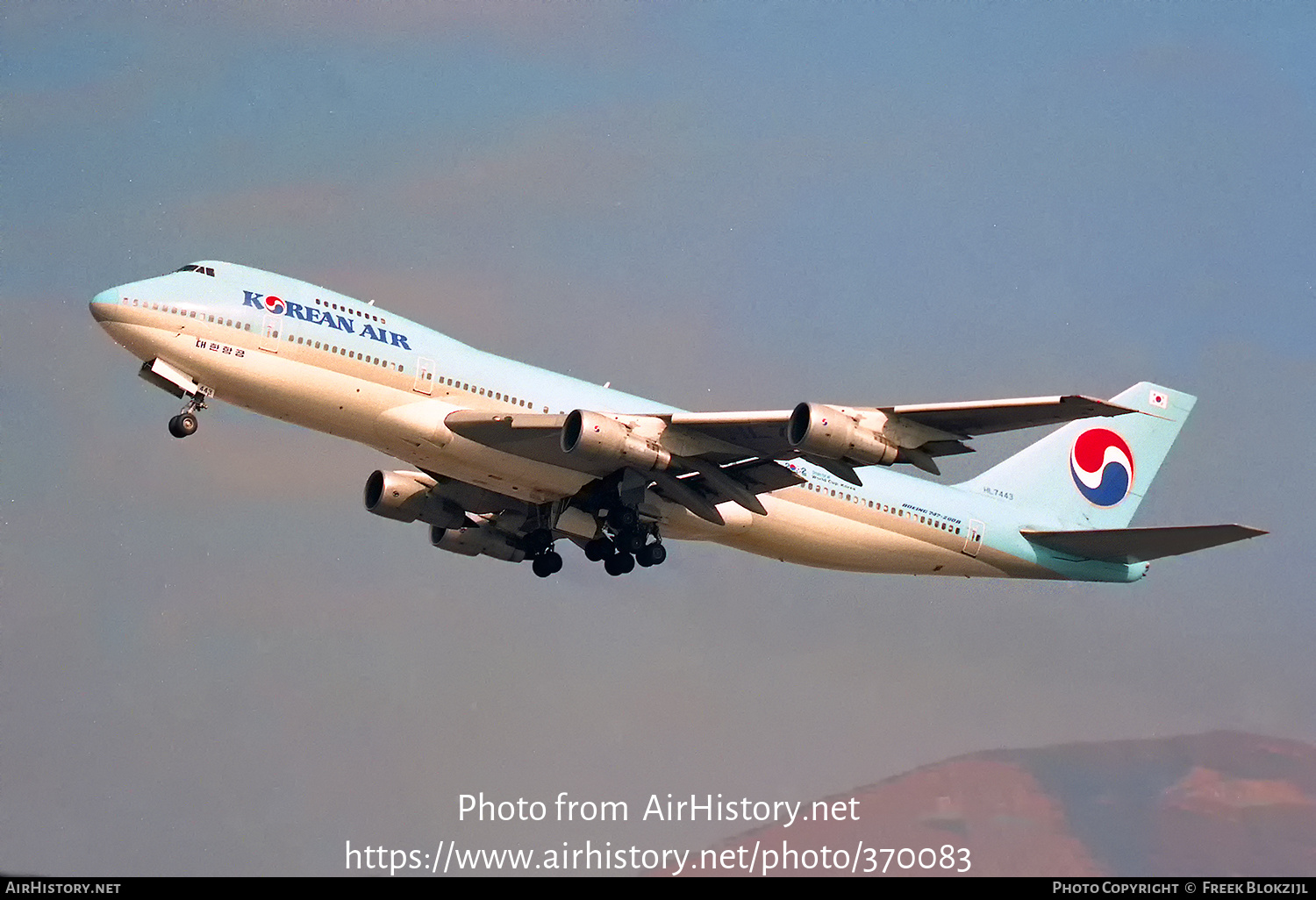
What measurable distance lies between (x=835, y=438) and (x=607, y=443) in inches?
210

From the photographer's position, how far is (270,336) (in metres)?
42.1

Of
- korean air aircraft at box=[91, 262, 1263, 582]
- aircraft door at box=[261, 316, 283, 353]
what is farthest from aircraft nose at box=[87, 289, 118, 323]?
aircraft door at box=[261, 316, 283, 353]

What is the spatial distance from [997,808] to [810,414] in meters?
10.7

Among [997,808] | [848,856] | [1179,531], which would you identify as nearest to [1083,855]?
[997,808]

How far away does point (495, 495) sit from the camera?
4931 centimetres

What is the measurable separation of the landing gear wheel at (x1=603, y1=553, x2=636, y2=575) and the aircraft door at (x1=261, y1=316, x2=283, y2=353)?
10691 millimetres

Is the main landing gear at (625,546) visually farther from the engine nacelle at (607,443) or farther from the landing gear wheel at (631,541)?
the engine nacelle at (607,443)

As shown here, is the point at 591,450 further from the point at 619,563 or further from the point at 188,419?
the point at 188,419

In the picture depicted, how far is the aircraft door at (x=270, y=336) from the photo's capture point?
42062 millimetres

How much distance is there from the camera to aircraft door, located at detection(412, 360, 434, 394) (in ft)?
142

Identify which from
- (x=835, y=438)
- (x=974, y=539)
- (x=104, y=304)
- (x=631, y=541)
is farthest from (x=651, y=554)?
(x=104, y=304)

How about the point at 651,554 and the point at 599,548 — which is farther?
the point at 599,548

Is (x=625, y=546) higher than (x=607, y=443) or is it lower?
lower

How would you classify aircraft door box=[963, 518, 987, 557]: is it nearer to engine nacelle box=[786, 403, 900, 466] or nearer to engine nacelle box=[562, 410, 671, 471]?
engine nacelle box=[786, 403, 900, 466]
